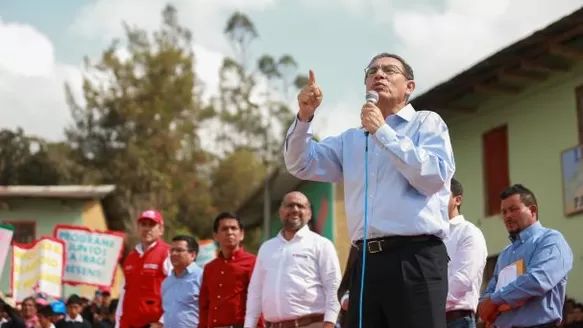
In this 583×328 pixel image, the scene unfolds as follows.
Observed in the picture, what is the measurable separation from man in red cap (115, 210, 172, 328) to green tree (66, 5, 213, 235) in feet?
116

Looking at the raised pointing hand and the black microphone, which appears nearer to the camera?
the black microphone

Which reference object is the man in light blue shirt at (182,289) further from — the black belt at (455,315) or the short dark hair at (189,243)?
the black belt at (455,315)

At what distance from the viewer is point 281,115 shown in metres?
59.7

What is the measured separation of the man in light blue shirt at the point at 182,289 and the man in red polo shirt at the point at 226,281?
56cm

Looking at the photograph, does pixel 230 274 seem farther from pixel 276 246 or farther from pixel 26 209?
pixel 26 209

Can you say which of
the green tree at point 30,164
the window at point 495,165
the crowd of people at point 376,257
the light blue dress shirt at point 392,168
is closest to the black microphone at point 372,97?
the crowd of people at point 376,257

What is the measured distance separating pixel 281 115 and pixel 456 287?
171ft

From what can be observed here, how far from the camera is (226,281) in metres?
10.3

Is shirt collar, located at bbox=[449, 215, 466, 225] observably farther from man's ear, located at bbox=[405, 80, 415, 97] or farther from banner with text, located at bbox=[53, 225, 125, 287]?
banner with text, located at bbox=[53, 225, 125, 287]

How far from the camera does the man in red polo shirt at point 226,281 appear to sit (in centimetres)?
1026

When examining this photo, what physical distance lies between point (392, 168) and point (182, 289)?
19.5ft

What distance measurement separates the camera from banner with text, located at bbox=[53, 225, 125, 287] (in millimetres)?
20163

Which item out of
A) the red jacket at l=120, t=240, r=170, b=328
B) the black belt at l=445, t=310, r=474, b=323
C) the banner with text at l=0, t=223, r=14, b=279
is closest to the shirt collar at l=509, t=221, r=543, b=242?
the black belt at l=445, t=310, r=474, b=323

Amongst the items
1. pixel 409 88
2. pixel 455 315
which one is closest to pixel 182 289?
pixel 455 315
